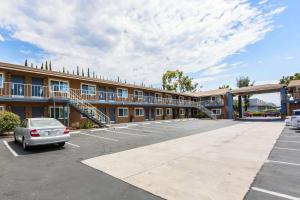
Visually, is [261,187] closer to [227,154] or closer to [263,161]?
[263,161]

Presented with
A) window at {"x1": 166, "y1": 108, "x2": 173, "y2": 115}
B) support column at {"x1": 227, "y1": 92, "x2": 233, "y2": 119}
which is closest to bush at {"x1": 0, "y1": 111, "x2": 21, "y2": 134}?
window at {"x1": 166, "y1": 108, "x2": 173, "y2": 115}

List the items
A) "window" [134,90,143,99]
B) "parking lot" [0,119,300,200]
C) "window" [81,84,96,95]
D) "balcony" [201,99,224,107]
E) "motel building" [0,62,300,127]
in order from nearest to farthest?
"parking lot" [0,119,300,200] < "motel building" [0,62,300,127] < "window" [81,84,96,95] < "window" [134,90,143,99] < "balcony" [201,99,224,107]

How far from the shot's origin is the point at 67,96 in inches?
763

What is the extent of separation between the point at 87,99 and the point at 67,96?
2.65m

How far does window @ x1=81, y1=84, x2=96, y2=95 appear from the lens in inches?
859

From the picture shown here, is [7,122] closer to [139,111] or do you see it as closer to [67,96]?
[67,96]

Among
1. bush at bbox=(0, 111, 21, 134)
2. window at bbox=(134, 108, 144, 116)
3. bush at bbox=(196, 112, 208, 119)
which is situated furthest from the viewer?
bush at bbox=(196, 112, 208, 119)

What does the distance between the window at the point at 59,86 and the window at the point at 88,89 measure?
206 cm

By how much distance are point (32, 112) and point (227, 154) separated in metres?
17.3

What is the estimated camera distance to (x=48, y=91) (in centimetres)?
1784

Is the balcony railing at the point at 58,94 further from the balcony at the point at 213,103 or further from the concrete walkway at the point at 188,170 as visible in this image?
the balcony at the point at 213,103

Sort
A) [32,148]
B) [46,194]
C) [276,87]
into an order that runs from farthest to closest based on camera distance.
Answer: [276,87] < [32,148] < [46,194]

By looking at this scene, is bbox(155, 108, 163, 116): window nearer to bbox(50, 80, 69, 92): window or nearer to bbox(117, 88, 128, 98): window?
bbox(117, 88, 128, 98): window

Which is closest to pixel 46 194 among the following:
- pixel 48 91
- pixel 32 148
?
pixel 32 148
